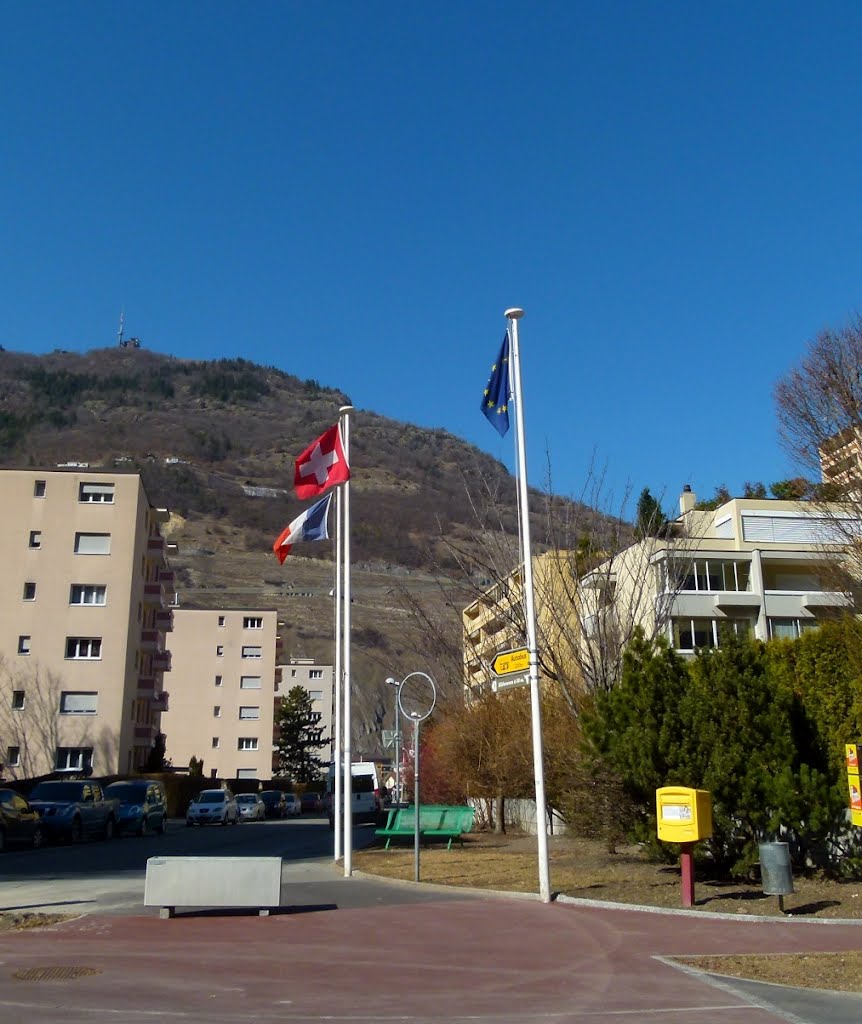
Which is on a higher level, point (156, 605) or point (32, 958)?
point (156, 605)

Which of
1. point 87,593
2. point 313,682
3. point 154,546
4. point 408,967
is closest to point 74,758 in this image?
point 87,593

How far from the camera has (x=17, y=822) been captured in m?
25.9

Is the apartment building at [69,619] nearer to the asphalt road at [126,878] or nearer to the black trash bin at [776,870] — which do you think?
the asphalt road at [126,878]

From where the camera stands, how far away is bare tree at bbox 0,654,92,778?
52.5 m

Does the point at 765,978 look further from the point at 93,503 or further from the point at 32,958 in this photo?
the point at 93,503

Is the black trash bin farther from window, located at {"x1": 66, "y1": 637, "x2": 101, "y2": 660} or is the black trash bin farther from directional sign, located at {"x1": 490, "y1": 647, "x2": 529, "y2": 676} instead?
window, located at {"x1": 66, "y1": 637, "x2": 101, "y2": 660}

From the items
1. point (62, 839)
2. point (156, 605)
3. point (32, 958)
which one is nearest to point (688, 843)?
point (32, 958)

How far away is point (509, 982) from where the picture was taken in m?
A: 8.41

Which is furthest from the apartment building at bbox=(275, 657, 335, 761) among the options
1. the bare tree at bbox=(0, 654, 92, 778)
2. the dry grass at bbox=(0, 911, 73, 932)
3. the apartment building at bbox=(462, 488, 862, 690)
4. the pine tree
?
the dry grass at bbox=(0, 911, 73, 932)

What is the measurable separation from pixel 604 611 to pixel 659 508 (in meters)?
4.43

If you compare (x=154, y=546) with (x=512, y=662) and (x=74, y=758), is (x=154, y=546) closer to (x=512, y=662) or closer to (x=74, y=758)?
(x=74, y=758)

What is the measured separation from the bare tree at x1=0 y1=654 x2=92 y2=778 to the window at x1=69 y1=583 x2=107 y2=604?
3.79 meters

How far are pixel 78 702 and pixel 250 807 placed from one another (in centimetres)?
1048

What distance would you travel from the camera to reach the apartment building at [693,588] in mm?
25031
